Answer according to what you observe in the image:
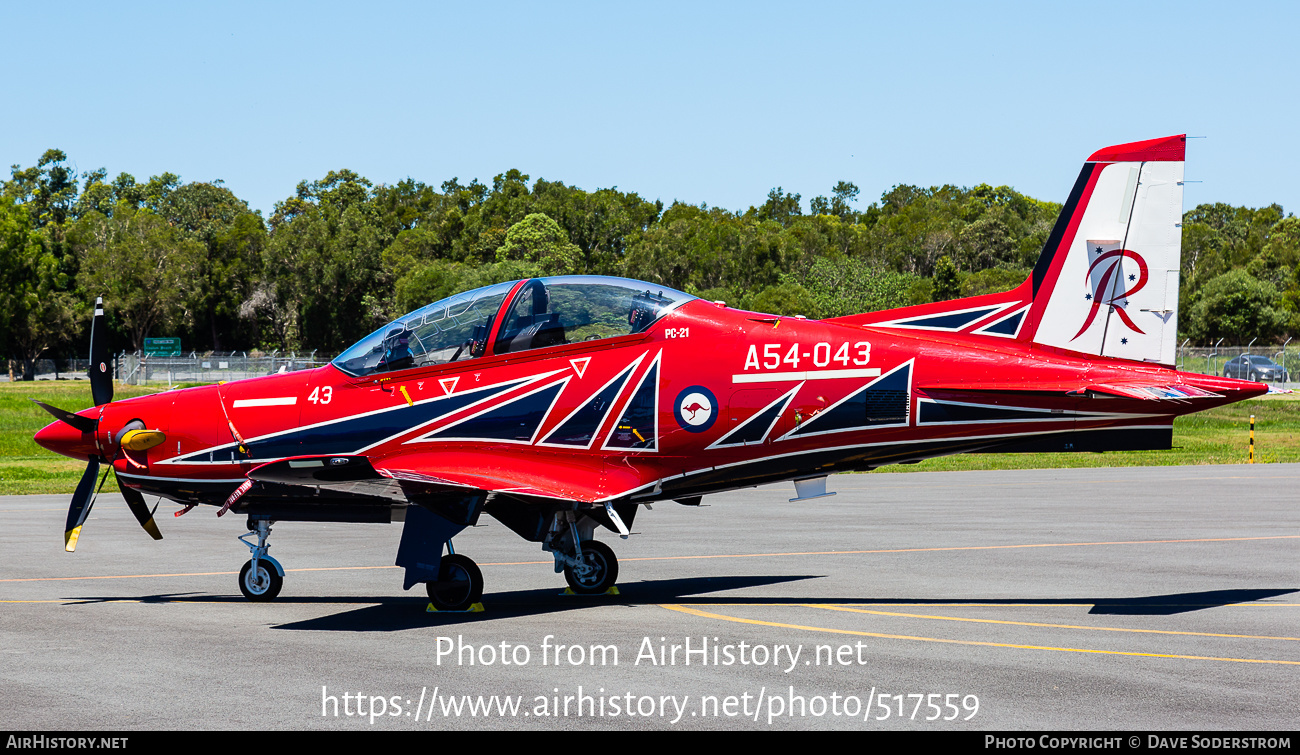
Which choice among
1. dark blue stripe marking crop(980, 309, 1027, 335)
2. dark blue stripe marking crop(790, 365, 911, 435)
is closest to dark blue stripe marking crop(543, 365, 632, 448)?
dark blue stripe marking crop(790, 365, 911, 435)

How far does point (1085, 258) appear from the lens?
1218cm

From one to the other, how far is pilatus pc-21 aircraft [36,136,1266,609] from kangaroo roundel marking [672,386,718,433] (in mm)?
21

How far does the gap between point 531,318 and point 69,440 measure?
567cm

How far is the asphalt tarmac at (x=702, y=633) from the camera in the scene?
25.3ft

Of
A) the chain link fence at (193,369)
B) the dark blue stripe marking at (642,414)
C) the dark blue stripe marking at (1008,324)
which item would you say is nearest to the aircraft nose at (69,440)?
the dark blue stripe marking at (642,414)

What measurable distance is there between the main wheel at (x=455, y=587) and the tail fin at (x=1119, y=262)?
6.42 metres

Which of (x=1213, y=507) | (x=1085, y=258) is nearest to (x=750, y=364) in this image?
(x=1085, y=258)

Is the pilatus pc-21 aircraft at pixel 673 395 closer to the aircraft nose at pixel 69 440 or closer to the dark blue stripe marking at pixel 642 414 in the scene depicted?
the dark blue stripe marking at pixel 642 414

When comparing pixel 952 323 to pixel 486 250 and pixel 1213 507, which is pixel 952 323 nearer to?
pixel 1213 507

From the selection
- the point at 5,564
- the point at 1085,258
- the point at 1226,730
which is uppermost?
the point at 1085,258

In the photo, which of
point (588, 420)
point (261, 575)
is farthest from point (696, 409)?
point (261, 575)

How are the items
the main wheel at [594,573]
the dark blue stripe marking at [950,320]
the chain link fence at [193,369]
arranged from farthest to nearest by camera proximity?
the chain link fence at [193,369]
the main wheel at [594,573]
the dark blue stripe marking at [950,320]

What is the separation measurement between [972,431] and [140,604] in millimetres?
9236

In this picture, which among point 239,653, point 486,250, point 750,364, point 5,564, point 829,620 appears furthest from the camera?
point 486,250
